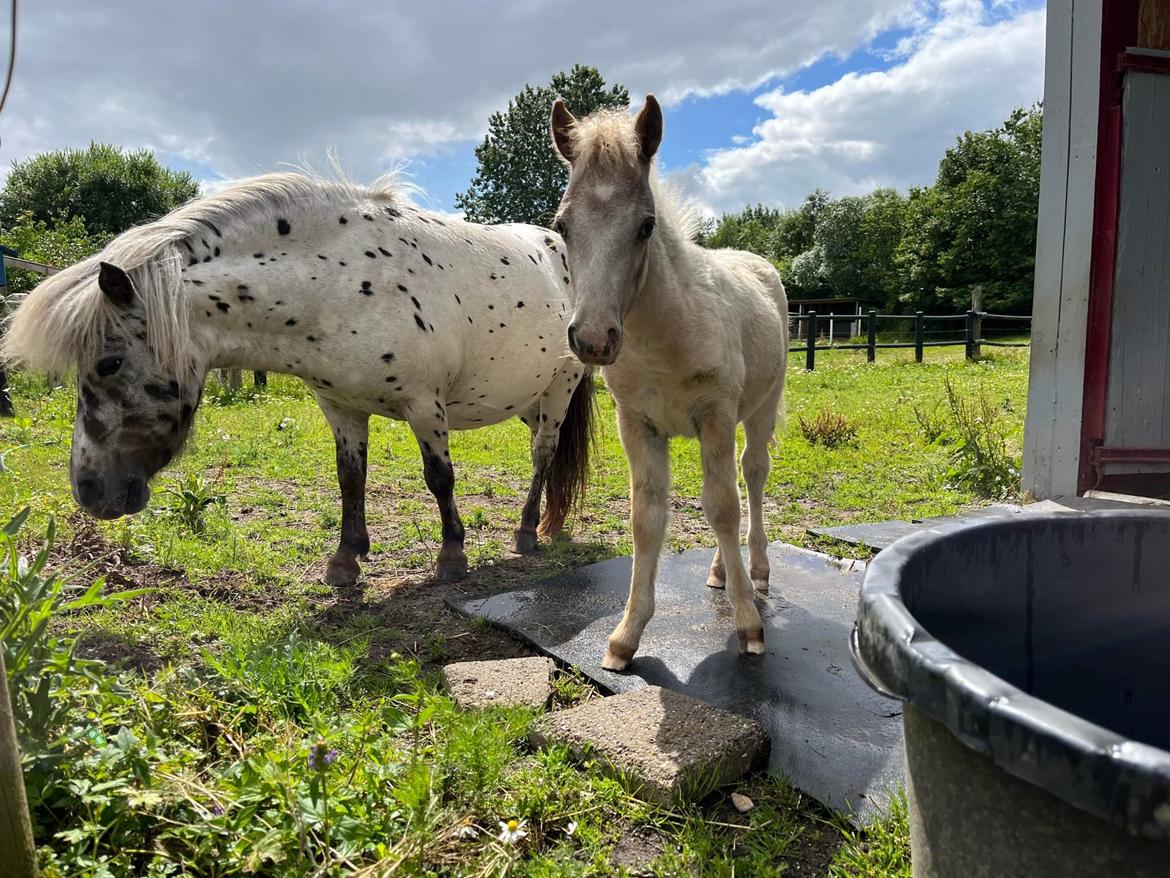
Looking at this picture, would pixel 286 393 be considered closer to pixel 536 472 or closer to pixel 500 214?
pixel 536 472

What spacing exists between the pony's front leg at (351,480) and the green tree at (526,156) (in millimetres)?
32850

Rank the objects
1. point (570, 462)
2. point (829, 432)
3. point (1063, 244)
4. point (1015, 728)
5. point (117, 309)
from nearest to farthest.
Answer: point (1015, 728) < point (117, 309) < point (1063, 244) < point (570, 462) < point (829, 432)

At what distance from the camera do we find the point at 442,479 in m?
4.16

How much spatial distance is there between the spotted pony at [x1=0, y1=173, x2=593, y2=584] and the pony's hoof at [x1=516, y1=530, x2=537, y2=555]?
0.05 feet

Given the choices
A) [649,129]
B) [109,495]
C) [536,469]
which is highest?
[649,129]

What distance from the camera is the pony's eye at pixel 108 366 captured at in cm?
321

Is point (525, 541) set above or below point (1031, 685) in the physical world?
below

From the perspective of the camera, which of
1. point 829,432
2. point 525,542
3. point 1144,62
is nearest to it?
point 1144,62

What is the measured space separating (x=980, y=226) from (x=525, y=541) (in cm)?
4238

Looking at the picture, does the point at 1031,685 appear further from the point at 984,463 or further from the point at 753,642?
the point at 984,463

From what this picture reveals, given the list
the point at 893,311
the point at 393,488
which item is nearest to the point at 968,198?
the point at 893,311

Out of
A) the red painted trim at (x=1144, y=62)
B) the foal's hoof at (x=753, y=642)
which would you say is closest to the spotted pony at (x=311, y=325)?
the foal's hoof at (x=753, y=642)

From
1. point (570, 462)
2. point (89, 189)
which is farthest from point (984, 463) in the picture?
point (89, 189)

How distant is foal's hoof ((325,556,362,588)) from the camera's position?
13.2ft
